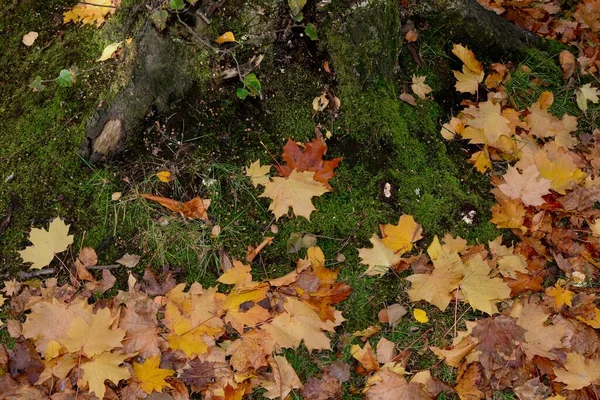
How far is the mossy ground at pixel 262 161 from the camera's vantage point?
254 cm

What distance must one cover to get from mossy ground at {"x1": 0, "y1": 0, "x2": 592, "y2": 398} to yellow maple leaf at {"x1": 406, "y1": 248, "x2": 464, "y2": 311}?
0.09 meters

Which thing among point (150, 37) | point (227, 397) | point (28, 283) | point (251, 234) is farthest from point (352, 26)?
point (28, 283)

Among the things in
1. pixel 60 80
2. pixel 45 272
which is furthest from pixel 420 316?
pixel 60 80

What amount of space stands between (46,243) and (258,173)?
44.7 inches

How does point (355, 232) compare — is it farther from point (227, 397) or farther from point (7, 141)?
point (7, 141)

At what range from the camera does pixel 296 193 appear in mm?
2555

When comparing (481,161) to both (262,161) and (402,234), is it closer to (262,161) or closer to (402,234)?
(402,234)

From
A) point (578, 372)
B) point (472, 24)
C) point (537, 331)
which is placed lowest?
point (578, 372)

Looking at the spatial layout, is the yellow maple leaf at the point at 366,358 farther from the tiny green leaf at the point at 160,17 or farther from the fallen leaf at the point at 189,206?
the tiny green leaf at the point at 160,17

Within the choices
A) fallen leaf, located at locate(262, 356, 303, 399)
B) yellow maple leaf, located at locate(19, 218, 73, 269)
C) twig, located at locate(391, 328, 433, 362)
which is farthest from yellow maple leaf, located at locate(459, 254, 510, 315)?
yellow maple leaf, located at locate(19, 218, 73, 269)

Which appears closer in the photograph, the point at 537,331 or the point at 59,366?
the point at 59,366

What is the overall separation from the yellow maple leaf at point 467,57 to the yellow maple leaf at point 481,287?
4.60ft

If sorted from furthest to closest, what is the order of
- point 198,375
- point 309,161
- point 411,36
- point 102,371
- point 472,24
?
point 472,24 < point 411,36 < point 309,161 < point 198,375 < point 102,371

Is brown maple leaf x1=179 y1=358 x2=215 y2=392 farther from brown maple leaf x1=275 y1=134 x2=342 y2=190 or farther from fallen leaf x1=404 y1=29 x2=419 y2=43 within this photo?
fallen leaf x1=404 y1=29 x2=419 y2=43
